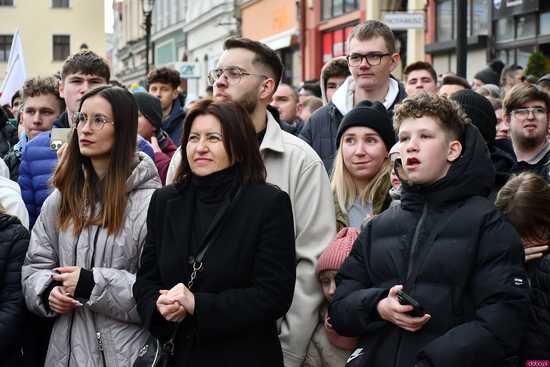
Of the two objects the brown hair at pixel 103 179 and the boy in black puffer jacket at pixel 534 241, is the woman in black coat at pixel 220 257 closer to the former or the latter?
the brown hair at pixel 103 179

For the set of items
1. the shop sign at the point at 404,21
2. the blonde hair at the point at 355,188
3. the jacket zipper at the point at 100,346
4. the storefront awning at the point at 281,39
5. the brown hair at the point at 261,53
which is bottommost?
the jacket zipper at the point at 100,346

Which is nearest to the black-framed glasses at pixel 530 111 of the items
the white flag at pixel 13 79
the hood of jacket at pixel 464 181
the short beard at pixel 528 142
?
the short beard at pixel 528 142

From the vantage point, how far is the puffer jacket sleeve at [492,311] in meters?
3.84

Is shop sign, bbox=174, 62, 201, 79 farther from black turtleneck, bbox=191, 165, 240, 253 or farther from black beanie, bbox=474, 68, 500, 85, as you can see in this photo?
black turtleneck, bbox=191, 165, 240, 253

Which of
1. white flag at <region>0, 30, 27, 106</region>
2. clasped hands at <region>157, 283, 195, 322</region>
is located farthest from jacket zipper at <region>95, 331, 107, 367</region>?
white flag at <region>0, 30, 27, 106</region>

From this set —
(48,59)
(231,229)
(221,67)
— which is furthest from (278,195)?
(48,59)

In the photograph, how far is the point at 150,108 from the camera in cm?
823

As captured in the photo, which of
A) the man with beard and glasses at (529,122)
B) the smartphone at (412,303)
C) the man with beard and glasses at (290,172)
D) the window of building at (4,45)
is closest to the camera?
the smartphone at (412,303)

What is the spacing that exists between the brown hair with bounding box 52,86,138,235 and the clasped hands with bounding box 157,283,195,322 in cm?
72

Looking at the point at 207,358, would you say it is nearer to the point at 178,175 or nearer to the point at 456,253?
the point at 178,175

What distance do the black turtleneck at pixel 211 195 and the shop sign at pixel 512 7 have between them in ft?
48.0

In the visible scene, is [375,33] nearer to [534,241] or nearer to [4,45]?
[534,241]

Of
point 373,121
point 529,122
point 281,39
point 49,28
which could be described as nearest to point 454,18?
point 281,39

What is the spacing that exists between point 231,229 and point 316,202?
0.67 metres
